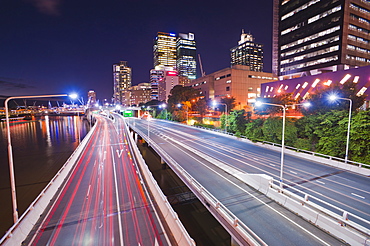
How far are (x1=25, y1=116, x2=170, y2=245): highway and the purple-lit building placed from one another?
38.0 meters

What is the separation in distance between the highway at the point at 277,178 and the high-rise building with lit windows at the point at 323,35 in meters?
61.8

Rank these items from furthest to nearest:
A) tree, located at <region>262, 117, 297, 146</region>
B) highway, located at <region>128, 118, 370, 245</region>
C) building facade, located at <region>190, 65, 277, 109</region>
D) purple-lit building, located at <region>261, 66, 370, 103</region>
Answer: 1. building facade, located at <region>190, 65, 277, 109</region>
2. purple-lit building, located at <region>261, 66, 370, 103</region>
3. tree, located at <region>262, 117, 297, 146</region>
4. highway, located at <region>128, 118, 370, 245</region>

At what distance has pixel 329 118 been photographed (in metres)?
26.6

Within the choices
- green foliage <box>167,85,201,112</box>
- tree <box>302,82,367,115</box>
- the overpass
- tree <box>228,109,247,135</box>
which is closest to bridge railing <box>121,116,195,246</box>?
the overpass

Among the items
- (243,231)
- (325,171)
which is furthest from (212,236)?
(325,171)

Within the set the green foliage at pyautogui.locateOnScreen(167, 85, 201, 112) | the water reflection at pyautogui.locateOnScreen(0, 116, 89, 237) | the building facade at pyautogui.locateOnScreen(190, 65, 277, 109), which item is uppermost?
the building facade at pyautogui.locateOnScreen(190, 65, 277, 109)

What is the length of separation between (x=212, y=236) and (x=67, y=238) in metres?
12.5

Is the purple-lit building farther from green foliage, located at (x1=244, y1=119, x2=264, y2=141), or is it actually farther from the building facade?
the building facade

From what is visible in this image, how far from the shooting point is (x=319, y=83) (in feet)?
192

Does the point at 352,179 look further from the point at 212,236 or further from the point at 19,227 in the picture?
the point at 19,227

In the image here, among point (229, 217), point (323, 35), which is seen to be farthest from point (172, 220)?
point (323, 35)

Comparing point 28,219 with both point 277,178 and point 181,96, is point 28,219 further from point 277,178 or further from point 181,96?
point 181,96

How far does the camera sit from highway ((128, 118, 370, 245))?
11.3m

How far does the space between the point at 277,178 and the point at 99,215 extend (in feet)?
56.4
